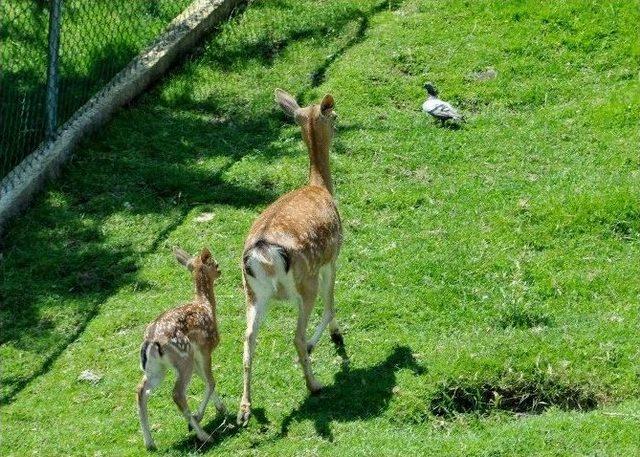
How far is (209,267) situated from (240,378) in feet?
2.52

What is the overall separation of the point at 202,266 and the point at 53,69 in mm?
3774

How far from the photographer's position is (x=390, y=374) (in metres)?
7.72

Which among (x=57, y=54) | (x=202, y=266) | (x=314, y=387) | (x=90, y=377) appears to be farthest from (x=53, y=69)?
(x=314, y=387)

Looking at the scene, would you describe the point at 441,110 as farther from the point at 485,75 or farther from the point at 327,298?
the point at 327,298

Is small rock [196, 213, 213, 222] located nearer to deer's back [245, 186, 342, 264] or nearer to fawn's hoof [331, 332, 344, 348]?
deer's back [245, 186, 342, 264]

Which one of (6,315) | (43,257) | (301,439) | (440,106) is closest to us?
(301,439)

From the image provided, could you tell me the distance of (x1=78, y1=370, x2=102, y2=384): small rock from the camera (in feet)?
26.5

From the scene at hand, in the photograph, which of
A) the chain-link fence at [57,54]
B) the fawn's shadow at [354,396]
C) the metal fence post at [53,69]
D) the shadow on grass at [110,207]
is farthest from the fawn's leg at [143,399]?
the metal fence post at [53,69]

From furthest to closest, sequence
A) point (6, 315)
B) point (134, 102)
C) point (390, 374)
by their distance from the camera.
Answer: point (134, 102) → point (6, 315) → point (390, 374)

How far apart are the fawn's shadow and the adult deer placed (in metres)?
0.13

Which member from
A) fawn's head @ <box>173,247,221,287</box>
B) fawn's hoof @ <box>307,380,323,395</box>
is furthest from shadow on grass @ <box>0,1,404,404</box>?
fawn's hoof @ <box>307,380,323,395</box>

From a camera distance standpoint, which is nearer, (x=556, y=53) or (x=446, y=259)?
(x=446, y=259)

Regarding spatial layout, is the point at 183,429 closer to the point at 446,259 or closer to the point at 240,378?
→ the point at 240,378

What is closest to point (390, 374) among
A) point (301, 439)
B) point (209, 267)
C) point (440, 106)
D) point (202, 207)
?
point (301, 439)
